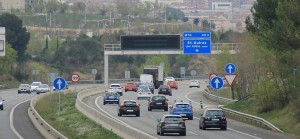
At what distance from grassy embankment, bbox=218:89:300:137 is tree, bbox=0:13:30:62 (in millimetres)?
83972

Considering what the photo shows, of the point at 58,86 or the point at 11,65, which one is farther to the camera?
the point at 11,65

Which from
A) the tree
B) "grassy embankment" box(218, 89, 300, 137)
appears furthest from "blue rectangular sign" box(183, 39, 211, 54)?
the tree

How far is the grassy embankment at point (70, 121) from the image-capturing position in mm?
46019

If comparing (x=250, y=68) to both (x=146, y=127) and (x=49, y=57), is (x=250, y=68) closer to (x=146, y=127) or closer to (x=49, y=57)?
(x=146, y=127)

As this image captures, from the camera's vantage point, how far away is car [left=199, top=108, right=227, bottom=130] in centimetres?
5219

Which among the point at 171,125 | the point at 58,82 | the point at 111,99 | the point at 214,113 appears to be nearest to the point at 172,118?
the point at 171,125

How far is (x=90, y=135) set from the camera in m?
46.1

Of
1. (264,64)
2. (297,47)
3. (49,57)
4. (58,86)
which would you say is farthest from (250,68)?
(49,57)

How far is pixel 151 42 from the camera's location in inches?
4104

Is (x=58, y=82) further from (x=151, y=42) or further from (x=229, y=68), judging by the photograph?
(x=151, y=42)

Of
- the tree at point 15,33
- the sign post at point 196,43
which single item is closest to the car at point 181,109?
the sign post at point 196,43

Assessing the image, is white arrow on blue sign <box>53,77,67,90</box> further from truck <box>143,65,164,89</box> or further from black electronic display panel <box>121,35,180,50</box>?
truck <box>143,65,164,89</box>

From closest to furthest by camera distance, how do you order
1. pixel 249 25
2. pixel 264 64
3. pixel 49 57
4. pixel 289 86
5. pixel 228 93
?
pixel 289 86 → pixel 264 64 → pixel 249 25 → pixel 228 93 → pixel 49 57

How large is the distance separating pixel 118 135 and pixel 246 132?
1022 centimetres
